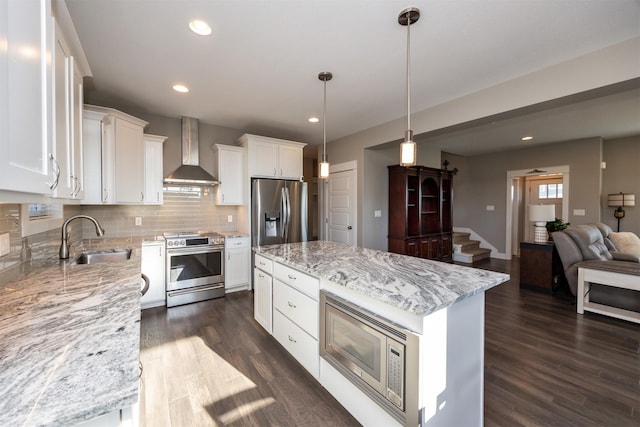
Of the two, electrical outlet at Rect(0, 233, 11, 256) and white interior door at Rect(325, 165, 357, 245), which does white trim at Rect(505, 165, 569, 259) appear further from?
electrical outlet at Rect(0, 233, 11, 256)

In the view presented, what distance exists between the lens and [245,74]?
261cm

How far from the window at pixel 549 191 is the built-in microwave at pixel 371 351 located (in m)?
7.63

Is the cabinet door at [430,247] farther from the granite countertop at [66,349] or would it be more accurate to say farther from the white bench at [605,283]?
the granite countertop at [66,349]

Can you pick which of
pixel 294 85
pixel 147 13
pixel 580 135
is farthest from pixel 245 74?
pixel 580 135

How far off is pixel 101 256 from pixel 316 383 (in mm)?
2305

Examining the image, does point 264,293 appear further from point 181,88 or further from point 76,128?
point 181,88

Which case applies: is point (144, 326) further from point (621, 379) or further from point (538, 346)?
point (621, 379)

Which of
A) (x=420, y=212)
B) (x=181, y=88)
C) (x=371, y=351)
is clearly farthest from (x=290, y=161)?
(x=371, y=351)

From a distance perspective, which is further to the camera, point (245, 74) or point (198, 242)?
point (198, 242)

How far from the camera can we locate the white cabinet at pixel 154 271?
10.6ft

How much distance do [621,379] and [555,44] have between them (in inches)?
105

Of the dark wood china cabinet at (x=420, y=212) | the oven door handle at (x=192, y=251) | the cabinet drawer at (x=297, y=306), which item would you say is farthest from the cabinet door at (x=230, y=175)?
the dark wood china cabinet at (x=420, y=212)

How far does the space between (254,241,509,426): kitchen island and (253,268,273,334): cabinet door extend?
1.29 ft

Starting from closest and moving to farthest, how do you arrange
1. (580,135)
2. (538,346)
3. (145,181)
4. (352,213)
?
1. (538,346)
2. (145,181)
3. (352,213)
4. (580,135)
